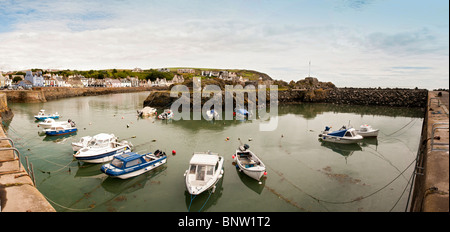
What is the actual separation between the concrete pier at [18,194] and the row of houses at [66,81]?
99.7m

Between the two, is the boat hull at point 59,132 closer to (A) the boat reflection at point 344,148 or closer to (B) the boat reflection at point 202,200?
(B) the boat reflection at point 202,200

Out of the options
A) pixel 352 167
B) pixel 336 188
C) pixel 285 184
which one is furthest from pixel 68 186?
pixel 352 167

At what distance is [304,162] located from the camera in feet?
64.1

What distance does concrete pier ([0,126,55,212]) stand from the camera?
835 centimetres

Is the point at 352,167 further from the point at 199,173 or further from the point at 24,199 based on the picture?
the point at 24,199

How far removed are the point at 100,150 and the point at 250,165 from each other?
1238 cm

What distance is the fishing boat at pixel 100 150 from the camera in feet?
58.3

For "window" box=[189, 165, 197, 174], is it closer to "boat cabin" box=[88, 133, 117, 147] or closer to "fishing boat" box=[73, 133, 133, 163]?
"fishing boat" box=[73, 133, 133, 163]

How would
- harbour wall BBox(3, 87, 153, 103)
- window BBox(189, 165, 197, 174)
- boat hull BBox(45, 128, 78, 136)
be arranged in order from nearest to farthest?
window BBox(189, 165, 197, 174), boat hull BBox(45, 128, 78, 136), harbour wall BBox(3, 87, 153, 103)

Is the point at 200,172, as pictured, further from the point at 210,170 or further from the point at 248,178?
the point at 248,178

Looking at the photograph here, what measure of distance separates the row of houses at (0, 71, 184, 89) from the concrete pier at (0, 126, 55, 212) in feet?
327

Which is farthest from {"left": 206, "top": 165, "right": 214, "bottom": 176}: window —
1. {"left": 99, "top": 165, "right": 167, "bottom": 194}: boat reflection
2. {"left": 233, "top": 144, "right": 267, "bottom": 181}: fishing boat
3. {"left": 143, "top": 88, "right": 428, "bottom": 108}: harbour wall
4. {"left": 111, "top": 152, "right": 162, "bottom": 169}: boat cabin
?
{"left": 143, "top": 88, "right": 428, "bottom": 108}: harbour wall

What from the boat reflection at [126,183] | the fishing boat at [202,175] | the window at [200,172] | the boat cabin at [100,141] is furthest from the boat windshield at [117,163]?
the window at [200,172]

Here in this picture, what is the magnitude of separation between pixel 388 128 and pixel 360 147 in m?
13.6
